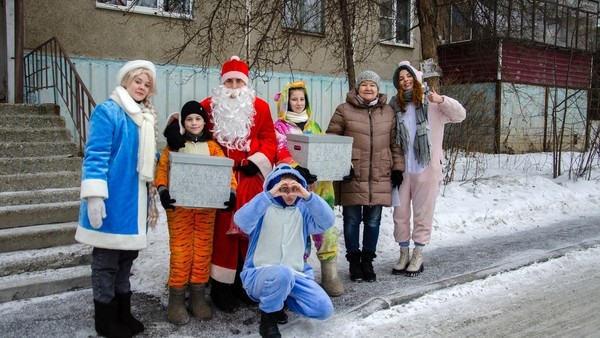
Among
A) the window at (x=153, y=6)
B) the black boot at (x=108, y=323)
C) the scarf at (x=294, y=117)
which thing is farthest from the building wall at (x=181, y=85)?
the black boot at (x=108, y=323)

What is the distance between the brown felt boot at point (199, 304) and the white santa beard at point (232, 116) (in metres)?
1.05

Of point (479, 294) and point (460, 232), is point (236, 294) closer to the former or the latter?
point (479, 294)

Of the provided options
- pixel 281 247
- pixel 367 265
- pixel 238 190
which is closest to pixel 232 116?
pixel 238 190

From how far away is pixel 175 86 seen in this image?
9.97 metres

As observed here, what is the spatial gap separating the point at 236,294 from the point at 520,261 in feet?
9.63

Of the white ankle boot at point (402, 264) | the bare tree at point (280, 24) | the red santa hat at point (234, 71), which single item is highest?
the bare tree at point (280, 24)

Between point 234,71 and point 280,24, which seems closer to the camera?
point 234,71

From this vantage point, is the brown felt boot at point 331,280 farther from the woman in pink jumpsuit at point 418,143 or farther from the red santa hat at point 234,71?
the red santa hat at point 234,71

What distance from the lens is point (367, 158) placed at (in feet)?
14.9

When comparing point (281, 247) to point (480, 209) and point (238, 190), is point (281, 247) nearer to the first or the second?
point (238, 190)

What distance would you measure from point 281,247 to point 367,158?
136cm

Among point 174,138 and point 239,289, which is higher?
point 174,138

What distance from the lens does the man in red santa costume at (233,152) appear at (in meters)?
3.91

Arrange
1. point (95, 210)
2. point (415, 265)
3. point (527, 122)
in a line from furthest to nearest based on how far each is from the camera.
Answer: point (527, 122)
point (415, 265)
point (95, 210)
